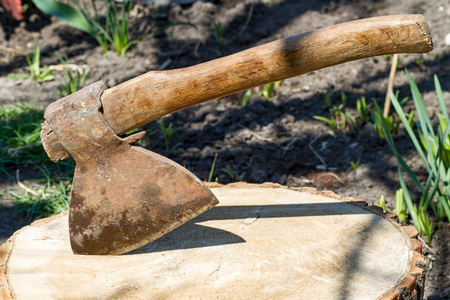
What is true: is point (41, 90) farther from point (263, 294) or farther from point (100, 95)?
point (263, 294)

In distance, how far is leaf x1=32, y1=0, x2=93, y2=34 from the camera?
3.84 metres

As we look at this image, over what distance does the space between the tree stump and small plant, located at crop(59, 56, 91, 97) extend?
1934mm

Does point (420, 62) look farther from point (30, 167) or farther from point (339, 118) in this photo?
point (30, 167)

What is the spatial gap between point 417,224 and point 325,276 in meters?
0.94

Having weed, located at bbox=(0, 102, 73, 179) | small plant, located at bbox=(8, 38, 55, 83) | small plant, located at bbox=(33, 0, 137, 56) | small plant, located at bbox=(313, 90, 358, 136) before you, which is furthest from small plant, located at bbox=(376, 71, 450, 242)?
small plant, located at bbox=(8, 38, 55, 83)

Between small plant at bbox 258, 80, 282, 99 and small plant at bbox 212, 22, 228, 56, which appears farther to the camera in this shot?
small plant at bbox 212, 22, 228, 56

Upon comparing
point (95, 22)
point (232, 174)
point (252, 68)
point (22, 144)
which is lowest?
point (232, 174)

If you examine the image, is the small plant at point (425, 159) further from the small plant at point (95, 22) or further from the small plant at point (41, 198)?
the small plant at point (95, 22)

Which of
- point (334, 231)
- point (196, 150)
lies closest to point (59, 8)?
point (196, 150)

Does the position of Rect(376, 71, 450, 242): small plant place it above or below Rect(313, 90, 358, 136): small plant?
above

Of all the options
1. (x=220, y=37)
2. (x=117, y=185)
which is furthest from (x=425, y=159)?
(x=220, y=37)

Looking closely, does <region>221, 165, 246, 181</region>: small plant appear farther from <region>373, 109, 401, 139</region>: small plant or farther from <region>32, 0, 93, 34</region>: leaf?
<region>32, 0, 93, 34</region>: leaf

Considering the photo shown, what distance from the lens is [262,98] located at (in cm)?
368

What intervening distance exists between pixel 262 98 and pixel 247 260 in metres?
2.12
